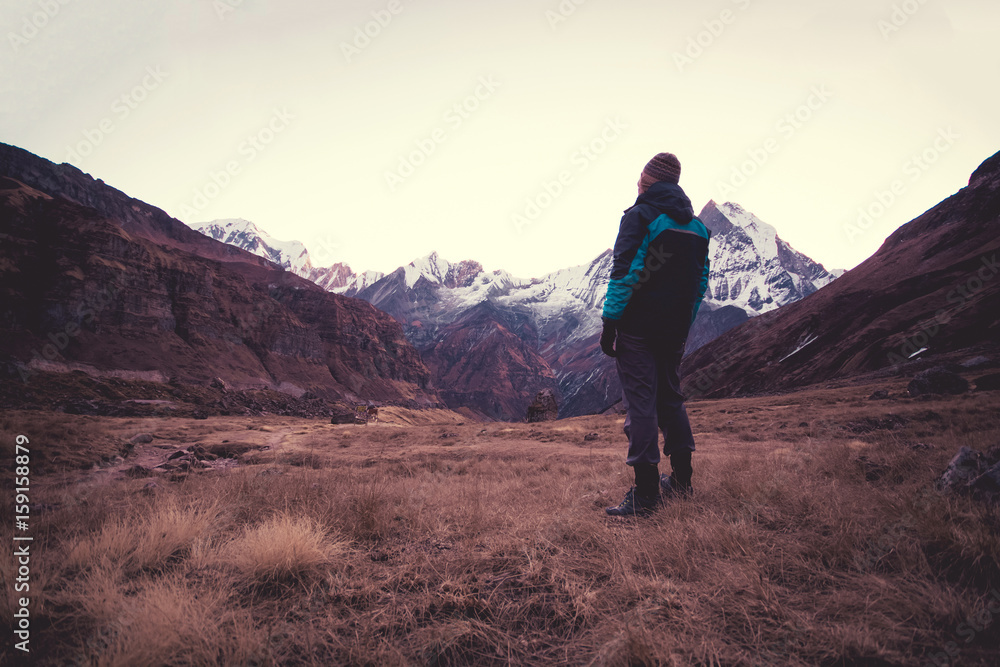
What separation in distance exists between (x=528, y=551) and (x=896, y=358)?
42330 millimetres

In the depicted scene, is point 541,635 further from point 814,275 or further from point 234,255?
point 814,275

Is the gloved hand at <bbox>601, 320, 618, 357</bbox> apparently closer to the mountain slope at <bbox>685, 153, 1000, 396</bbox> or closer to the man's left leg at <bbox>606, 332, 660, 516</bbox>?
the man's left leg at <bbox>606, 332, 660, 516</bbox>

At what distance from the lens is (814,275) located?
195625 mm

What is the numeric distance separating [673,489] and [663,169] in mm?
2798

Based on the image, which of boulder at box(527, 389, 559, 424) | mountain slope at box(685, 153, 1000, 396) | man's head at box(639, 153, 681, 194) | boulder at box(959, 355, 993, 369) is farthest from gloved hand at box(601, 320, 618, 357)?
boulder at box(527, 389, 559, 424)

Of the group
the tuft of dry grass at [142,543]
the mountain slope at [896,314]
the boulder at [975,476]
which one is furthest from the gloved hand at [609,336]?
the mountain slope at [896,314]

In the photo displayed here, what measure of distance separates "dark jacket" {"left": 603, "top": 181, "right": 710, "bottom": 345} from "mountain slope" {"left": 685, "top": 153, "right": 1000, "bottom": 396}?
104 feet

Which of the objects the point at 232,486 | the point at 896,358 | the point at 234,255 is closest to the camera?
the point at 232,486

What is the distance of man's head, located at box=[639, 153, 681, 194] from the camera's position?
366 centimetres

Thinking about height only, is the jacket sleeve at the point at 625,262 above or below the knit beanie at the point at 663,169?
below

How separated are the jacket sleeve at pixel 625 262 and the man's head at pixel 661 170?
447 millimetres

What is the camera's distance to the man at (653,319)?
3.21 m

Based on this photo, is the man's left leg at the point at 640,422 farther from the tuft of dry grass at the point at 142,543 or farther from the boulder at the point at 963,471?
the tuft of dry grass at the point at 142,543

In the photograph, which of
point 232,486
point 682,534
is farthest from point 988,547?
point 232,486
